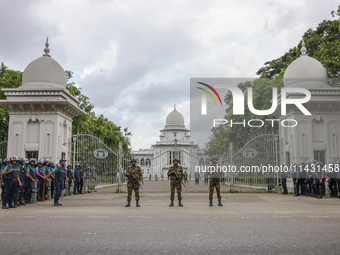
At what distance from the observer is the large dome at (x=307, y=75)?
18.8 meters

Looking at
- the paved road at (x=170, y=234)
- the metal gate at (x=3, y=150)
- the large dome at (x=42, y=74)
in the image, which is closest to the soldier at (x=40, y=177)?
the paved road at (x=170, y=234)

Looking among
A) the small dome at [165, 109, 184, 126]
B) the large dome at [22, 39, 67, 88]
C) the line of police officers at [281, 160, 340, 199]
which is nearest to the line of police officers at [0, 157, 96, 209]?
the large dome at [22, 39, 67, 88]

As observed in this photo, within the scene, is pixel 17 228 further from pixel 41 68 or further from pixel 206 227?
pixel 41 68

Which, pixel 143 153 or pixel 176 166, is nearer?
pixel 176 166

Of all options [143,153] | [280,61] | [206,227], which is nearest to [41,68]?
[206,227]

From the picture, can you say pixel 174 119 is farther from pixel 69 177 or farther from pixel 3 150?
pixel 69 177

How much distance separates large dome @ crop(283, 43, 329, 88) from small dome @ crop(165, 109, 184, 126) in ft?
198

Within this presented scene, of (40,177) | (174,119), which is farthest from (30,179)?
(174,119)

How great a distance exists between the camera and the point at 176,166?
479 inches

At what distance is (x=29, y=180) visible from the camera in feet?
42.8

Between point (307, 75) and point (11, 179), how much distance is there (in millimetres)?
15624

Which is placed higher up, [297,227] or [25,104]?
[25,104]

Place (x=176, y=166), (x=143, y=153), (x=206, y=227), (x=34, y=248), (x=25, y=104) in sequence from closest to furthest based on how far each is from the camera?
(x=34, y=248)
(x=206, y=227)
(x=176, y=166)
(x=25, y=104)
(x=143, y=153)

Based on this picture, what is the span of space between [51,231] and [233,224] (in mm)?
3816
